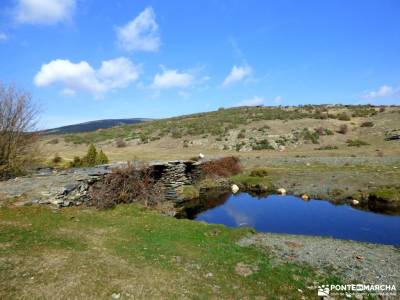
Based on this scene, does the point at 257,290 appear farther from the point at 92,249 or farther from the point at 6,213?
the point at 6,213

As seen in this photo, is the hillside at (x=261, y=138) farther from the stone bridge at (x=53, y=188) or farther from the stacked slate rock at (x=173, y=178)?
the stone bridge at (x=53, y=188)

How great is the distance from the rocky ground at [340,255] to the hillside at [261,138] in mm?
31130

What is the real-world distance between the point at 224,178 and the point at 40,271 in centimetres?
2498

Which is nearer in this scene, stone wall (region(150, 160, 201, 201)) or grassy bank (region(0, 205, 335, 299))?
grassy bank (region(0, 205, 335, 299))

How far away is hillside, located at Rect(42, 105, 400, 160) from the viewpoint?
50.2 metres

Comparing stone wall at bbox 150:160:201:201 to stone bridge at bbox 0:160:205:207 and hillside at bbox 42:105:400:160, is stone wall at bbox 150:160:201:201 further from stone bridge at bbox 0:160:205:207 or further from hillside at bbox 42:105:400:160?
hillside at bbox 42:105:400:160

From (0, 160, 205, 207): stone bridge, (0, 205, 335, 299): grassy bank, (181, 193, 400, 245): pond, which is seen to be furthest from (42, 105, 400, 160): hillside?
(0, 205, 335, 299): grassy bank

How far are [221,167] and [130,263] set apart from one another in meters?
24.8

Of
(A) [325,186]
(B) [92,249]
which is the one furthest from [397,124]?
(B) [92,249]

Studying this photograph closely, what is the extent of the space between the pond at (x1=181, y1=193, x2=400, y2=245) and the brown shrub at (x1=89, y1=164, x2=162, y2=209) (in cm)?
292

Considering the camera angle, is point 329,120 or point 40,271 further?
point 329,120

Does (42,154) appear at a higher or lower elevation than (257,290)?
higher

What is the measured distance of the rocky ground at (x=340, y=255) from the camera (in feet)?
36.3

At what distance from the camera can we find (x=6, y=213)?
50.4 ft
